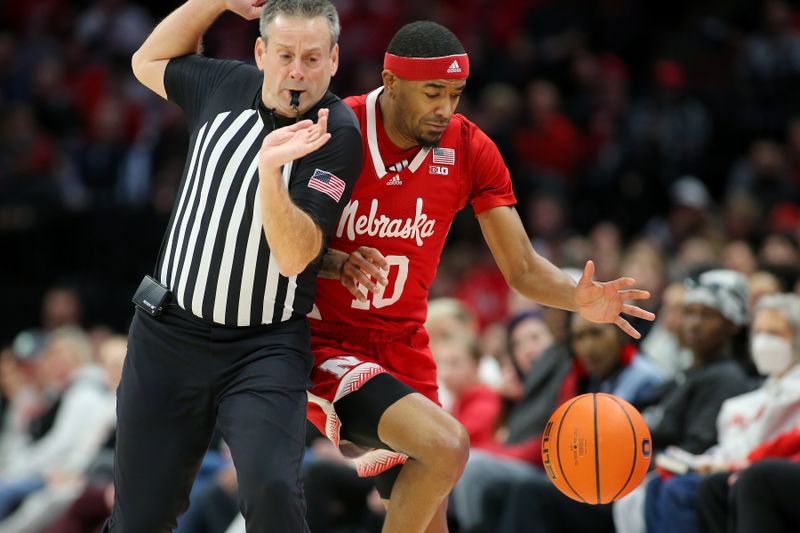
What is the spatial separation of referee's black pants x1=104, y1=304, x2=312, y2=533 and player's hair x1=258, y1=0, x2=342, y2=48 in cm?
114

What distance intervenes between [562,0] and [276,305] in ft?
40.4

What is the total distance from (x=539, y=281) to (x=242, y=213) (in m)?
1.46

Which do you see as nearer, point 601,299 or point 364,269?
point 364,269

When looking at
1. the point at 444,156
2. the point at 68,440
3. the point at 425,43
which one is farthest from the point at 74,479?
the point at 425,43

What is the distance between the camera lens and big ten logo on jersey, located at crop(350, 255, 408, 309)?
502 cm

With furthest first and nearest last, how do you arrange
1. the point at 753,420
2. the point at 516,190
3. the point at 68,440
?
the point at 516,190 < the point at 68,440 < the point at 753,420

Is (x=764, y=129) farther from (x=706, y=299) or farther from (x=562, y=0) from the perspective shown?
(x=706, y=299)

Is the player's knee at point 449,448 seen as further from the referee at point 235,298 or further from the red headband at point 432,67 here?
the red headband at point 432,67

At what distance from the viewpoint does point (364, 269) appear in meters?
4.81

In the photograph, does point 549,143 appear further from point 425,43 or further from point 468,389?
point 425,43

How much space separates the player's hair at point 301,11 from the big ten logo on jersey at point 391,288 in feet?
3.21

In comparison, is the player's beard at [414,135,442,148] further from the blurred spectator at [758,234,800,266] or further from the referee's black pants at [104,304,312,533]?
the blurred spectator at [758,234,800,266]

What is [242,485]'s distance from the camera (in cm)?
428

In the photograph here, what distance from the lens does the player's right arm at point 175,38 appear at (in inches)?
193
